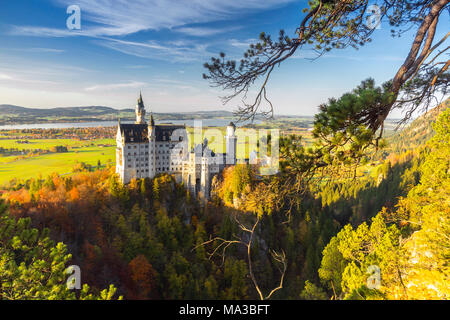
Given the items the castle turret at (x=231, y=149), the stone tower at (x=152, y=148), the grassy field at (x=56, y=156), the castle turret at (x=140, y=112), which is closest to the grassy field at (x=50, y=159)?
the grassy field at (x=56, y=156)

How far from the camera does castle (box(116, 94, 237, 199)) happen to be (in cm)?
3897

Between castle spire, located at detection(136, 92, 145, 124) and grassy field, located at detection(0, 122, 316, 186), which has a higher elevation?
castle spire, located at detection(136, 92, 145, 124)

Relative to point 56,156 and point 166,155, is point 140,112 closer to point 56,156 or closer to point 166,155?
point 166,155

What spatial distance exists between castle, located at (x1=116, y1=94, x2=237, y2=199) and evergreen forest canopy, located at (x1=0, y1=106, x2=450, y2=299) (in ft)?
8.13

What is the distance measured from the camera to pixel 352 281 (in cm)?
1189

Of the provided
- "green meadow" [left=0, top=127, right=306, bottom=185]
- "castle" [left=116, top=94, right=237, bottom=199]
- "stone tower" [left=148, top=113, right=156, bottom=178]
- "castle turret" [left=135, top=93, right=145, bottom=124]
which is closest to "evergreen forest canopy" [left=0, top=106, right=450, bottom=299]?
"castle" [left=116, top=94, right=237, bottom=199]

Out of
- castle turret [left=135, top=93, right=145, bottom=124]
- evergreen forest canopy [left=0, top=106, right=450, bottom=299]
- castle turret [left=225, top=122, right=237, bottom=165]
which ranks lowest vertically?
evergreen forest canopy [left=0, top=106, right=450, bottom=299]

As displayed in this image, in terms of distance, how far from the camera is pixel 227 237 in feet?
109

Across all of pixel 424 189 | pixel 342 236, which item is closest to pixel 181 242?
pixel 342 236

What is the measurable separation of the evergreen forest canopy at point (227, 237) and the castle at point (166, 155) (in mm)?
2477

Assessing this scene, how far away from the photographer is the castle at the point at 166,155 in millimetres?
38969

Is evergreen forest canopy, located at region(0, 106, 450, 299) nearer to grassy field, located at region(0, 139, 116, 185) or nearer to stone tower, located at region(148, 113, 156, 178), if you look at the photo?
grassy field, located at region(0, 139, 116, 185)

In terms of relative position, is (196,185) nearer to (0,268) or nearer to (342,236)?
(342,236)

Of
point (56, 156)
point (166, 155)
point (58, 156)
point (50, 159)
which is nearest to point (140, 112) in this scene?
point (166, 155)
